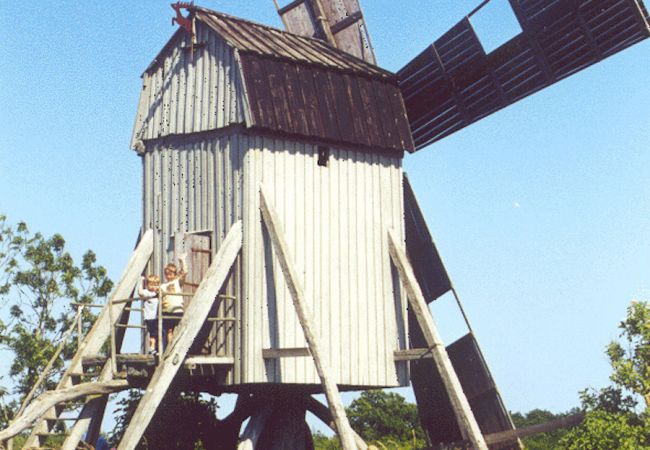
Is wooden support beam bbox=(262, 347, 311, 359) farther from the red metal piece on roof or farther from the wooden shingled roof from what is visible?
the red metal piece on roof

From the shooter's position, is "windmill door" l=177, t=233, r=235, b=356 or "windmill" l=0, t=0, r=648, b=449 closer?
"windmill" l=0, t=0, r=648, b=449

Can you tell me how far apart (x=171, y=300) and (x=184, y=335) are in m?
0.92

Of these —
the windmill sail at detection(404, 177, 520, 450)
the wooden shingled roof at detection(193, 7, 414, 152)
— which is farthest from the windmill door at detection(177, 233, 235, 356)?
the windmill sail at detection(404, 177, 520, 450)

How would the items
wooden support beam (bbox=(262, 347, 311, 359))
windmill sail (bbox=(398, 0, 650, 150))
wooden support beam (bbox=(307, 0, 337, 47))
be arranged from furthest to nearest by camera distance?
wooden support beam (bbox=(307, 0, 337, 47)) < windmill sail (bbox=(398, 0, 650, 150)) < wooden support beam (bbox=(262, 347, 311, 359))

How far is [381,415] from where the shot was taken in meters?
40.0

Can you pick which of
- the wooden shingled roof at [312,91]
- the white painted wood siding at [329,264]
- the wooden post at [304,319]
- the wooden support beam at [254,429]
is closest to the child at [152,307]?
the white painted wood siding at [329,264]

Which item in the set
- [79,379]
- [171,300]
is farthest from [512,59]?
[79,379]

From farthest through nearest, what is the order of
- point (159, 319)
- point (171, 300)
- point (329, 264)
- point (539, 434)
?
point (539, 434) < point (329, 264) < point (171, 300) < point (159, 319)

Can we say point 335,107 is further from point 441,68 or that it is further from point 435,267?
point 435,267

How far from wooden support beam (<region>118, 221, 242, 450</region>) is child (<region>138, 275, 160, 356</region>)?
1.91ft

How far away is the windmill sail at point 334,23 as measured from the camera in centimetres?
1947

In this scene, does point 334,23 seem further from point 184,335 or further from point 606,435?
point 606,435

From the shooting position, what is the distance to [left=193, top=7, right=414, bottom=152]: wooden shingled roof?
52.6 ft

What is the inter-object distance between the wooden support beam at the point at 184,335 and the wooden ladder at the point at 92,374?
1205 millimetres
